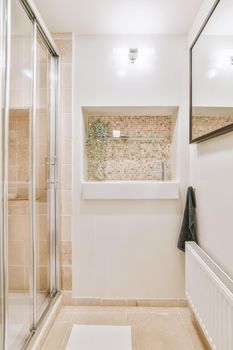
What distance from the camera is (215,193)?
2.01 m

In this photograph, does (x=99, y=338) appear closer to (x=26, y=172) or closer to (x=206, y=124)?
(x=26, y=172)

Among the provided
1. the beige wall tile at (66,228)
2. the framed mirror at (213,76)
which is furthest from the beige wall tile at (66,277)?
the framed mirror at (213,76)

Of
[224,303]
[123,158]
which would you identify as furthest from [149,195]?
[224,303]

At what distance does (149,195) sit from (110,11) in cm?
151

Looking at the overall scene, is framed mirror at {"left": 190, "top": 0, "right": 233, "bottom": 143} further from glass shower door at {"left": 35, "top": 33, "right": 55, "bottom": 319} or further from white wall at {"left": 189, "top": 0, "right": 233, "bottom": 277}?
glass shower door at {"left": 35, "top": 33, "right": 55, "bottom": 319}

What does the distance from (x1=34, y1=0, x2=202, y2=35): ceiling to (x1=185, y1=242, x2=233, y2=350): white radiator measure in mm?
1794

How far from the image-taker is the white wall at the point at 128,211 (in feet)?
9.01

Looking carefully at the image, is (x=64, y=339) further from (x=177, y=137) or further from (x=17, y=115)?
(x=177, y=137)

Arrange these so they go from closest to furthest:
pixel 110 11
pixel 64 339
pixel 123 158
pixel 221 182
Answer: pixel 221 182
pixel 64 339
pixel 110 11
pixel 123 158

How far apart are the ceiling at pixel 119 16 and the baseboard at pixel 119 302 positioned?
231 cm

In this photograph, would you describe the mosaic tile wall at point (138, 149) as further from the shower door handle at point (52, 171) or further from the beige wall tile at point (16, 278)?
the beige wall tile at point (16, 278)

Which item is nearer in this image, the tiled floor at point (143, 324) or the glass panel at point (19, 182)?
the glass panel at point (19, 182)

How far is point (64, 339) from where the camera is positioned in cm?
221

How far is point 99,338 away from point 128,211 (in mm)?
1028
